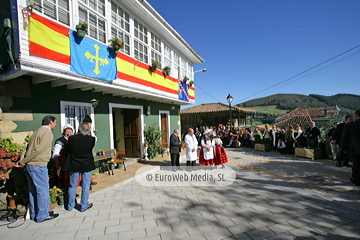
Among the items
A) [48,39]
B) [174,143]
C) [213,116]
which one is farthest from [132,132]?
[213,116]

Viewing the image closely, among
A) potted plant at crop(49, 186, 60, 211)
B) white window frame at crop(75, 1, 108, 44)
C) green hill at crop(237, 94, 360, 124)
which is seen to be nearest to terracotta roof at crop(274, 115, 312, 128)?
green hill at crop(237, 94, 360, 124)

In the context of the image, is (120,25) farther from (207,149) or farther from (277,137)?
(277,137)

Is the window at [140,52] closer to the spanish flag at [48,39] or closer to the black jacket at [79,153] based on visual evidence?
the spanish flag at [48,39]

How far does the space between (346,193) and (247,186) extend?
2207 millimetres

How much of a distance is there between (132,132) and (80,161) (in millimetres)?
Result: 5150

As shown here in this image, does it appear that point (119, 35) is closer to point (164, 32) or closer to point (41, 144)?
point (164, 32)

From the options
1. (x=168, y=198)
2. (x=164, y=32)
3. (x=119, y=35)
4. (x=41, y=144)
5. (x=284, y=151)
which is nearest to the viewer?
(x=41, y=144)

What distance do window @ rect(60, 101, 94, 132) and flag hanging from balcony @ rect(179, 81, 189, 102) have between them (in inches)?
227

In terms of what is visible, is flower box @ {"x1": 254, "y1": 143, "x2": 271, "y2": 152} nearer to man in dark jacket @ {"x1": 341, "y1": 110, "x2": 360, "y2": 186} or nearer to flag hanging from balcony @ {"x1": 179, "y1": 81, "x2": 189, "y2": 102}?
flag hanging from balcony @ {"x1": 179, "y1": 81, "x2": 189, "y2": 102}

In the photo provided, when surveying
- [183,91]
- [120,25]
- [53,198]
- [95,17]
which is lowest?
[53,198]

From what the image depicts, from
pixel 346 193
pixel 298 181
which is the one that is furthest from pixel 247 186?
pixel 346 193

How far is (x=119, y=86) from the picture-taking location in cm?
622

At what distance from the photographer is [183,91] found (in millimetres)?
11305

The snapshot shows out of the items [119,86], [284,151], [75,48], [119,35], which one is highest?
[119,35]
